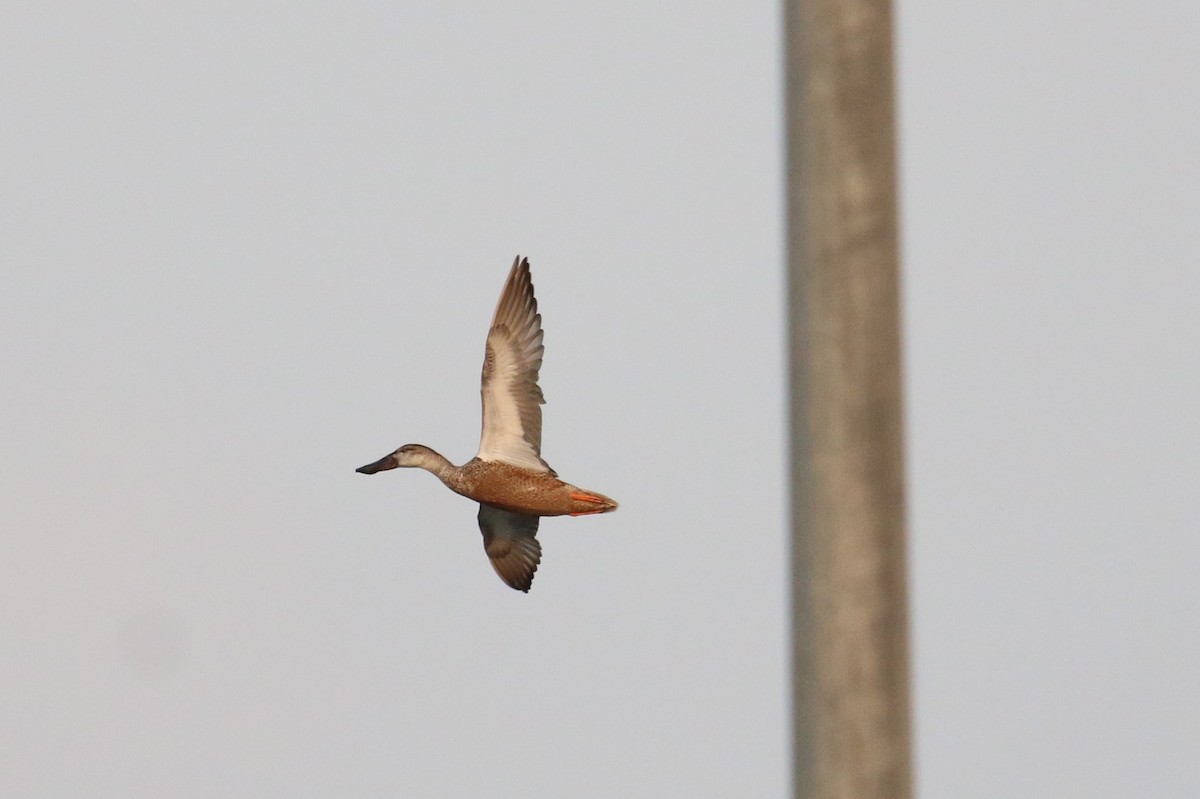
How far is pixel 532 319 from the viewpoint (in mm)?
Answer: 13461

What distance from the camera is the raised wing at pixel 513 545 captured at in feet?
46.1

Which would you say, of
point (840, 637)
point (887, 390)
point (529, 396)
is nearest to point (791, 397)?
point (887, 390)

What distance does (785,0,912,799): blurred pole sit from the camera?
9.14 feet

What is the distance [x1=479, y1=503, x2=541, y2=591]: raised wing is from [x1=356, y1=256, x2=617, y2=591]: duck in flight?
0.32 ft

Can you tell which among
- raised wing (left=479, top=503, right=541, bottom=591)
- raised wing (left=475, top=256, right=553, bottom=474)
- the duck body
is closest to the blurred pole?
the duck body

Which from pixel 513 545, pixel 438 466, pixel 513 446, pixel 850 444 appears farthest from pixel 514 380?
pixel 850 444

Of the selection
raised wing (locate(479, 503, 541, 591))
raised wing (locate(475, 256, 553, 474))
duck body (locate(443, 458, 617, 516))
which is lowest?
raised wing (locate(479, 503, 541, 591))

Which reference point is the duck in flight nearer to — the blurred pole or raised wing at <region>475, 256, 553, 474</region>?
raised wing at <region>475, 256, 553, 474</region>

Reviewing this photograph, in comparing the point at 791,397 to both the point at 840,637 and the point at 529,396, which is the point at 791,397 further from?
the point at 529,396

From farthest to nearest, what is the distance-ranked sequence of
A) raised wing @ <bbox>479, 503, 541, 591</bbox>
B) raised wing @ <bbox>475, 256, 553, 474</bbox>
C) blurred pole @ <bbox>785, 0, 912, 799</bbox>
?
raised wing @ <bbox>479, 503, 541, 591</bbox> → raised wing @ <bbox>475, 256, 553, 474</bbox> → blurred pole @ <bbox>785, 0, 912, 799</bbox>

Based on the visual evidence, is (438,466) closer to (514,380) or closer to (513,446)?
(513,446)

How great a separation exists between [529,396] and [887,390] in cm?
1052

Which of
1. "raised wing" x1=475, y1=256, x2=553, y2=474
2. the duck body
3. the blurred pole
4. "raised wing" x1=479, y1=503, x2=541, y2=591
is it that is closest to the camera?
the blurred pole

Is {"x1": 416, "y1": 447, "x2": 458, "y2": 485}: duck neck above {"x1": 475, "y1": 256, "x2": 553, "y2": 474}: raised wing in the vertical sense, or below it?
below
